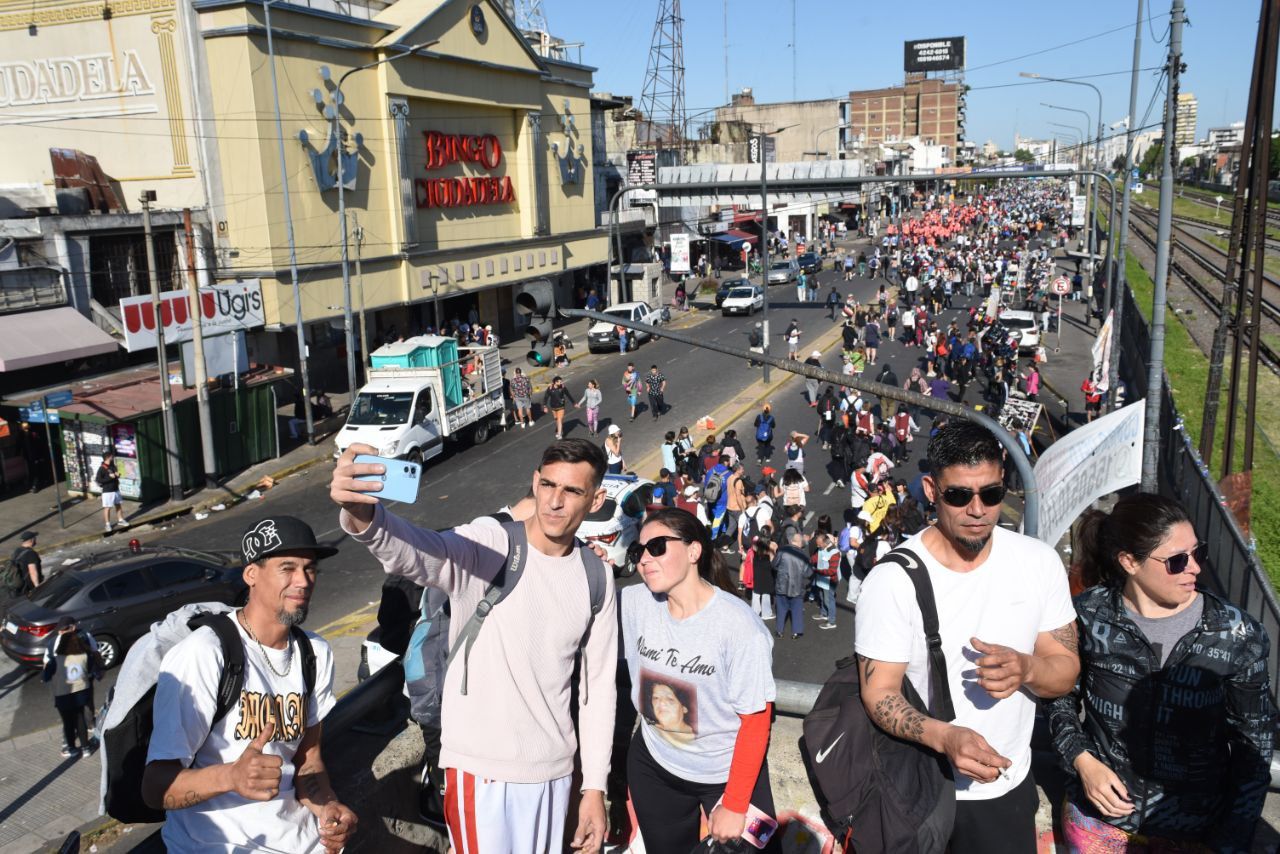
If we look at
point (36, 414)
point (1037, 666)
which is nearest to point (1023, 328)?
point (36, 414)

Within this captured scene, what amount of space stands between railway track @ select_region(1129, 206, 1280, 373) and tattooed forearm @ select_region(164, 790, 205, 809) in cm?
2709

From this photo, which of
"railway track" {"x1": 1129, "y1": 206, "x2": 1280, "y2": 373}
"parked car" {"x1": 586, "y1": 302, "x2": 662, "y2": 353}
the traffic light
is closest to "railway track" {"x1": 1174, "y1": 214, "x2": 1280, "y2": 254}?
"railway track" {"x1": 1129, "y1": 206, "x2": 1280, "y2": 373}

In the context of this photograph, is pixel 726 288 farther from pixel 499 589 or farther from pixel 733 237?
pixel 499 589

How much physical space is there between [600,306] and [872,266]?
21.5m

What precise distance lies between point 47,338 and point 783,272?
3917 cm

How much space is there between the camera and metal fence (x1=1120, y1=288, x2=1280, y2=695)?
1047 centimetres

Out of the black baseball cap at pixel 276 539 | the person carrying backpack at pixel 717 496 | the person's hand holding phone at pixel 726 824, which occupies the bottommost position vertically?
the person carrying backpack at pixel 717 496

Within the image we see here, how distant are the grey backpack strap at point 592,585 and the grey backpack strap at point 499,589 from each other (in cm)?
25

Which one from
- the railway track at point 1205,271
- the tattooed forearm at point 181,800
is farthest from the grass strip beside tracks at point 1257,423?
the tattooed forearm at point 181,800

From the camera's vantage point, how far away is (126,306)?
73.7ft

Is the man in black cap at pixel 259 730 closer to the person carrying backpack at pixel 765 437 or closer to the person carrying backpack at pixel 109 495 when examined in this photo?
the person carrying backpack at pixel 109 495

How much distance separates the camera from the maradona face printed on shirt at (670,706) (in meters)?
3.70

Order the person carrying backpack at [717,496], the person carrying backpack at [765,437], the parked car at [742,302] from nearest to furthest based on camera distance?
1. the person carrying backpack at [717,496]
2. the person carrying backpack at [765,437]
3. the parked car at [742,302]

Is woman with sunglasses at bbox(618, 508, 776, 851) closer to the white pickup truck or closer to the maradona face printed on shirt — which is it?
the maradona face printed on shirt
